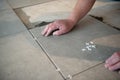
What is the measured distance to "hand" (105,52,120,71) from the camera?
0.95 m

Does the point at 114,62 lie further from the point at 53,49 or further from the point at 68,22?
the point at 68,22

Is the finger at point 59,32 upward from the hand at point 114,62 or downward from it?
downward

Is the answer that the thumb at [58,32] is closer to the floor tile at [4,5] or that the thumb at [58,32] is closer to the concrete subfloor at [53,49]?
the concrete subfloor at [53,49]

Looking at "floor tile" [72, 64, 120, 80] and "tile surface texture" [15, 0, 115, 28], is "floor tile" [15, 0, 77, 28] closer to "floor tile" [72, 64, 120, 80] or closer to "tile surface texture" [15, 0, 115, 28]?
"tile surface texture" [15, 0, 115, 28]

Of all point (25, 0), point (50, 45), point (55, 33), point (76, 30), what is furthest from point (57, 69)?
point (25, 0)

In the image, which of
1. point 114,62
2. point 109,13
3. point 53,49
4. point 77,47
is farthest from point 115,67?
point 109,13

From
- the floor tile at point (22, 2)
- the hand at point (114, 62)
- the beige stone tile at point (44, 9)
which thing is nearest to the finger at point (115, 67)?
the hand at point (114, 62)

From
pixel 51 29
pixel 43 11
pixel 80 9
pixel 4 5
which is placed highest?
pixel 80 9

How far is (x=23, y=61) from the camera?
1.09 m

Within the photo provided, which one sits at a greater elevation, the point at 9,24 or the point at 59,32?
the point at 59,32

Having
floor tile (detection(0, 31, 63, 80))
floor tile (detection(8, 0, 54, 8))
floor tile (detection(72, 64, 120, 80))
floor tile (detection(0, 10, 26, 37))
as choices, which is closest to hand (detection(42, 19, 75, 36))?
floor tile (detection(0, 31, 63, 80))

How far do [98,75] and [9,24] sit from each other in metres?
1.01

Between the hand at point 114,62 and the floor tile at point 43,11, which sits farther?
the floor tile at point 43,11

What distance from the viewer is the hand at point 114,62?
3.12ft
